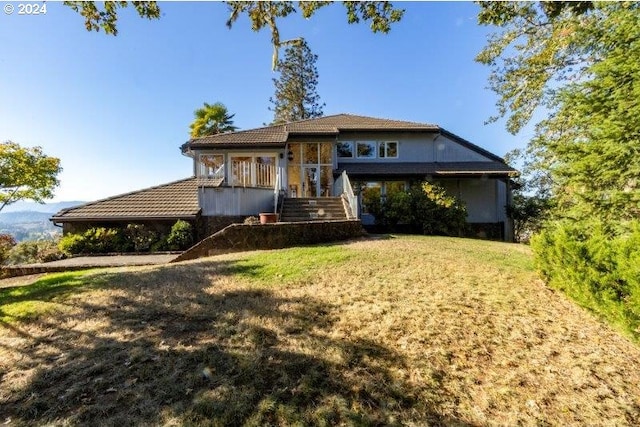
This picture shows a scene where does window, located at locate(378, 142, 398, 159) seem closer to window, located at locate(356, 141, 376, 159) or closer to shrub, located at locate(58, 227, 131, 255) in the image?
window, located at locate(356, 141, 376, 159)

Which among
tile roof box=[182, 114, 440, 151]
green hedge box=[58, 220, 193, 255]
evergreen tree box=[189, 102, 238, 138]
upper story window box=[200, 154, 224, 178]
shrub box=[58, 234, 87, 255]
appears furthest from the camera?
evergreen tree box=[189, 102, 238, 138]

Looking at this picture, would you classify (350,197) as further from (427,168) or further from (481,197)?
(481,197)

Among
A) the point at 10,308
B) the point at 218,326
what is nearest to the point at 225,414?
the point at 218,326

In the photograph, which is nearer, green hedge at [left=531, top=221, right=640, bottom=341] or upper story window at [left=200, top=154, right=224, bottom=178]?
green hedge at [left=531, top=221, right=640, bottom=341]

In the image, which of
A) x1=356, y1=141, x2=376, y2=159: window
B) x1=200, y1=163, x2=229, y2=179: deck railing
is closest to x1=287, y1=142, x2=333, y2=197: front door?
x1=356, y1=141, x2=376, y2=159: window

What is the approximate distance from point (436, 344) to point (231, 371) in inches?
102

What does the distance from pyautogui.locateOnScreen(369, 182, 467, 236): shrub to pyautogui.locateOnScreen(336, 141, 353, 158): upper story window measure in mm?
4658

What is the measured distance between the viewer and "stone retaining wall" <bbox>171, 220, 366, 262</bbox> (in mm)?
10156

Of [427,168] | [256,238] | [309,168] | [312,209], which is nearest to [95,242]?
[256,238]

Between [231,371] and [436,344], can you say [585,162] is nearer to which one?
[436,344]

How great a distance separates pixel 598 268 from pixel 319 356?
14.8 ft

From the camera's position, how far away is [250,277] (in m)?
6.75

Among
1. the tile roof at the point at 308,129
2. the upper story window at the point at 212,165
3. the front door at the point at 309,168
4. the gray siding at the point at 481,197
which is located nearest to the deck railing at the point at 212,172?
the upper story window at the point at 212,165

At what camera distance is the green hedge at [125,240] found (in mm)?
12352
